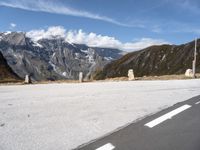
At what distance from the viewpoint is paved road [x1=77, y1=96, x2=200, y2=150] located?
6.51m

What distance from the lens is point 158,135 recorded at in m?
7.49

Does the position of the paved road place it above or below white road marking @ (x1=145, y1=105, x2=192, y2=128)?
below

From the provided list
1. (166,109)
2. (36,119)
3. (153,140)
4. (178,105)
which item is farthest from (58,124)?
(178,105)

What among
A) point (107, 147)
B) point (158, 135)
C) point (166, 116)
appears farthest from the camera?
point (166, 116)

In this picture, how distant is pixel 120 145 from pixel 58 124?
233 centimetres

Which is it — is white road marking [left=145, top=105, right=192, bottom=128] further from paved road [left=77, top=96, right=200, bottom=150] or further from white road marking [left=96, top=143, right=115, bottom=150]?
white road marking [left=96, top=143, right=115, bottom=150]

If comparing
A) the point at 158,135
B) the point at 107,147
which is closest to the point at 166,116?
the point at 158,135

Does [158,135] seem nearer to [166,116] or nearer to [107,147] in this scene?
[107,147]

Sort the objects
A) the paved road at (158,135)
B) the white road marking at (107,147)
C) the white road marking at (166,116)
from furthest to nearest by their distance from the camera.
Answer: the white road marking at (166,116), the paved road at (158,135), the white road marking at (107,147)

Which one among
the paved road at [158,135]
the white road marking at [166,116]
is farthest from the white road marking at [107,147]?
the white road marking at [166,116]

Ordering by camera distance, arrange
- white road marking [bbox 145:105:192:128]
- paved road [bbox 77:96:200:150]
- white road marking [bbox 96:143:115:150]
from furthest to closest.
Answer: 1. white road marking [bbox 145:105:192:128]
2. paved road [bbox 77:96:200:150]
3. white road marking [bbox 96:143:115:150]

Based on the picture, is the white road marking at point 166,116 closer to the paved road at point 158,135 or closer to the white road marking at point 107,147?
the paved road at point 158,135

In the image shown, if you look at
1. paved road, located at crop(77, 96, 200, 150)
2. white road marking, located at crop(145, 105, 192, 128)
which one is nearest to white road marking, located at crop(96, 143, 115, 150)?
paved road, located at crop(77, 96, 200, 150)

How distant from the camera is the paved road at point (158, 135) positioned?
6.51 m
